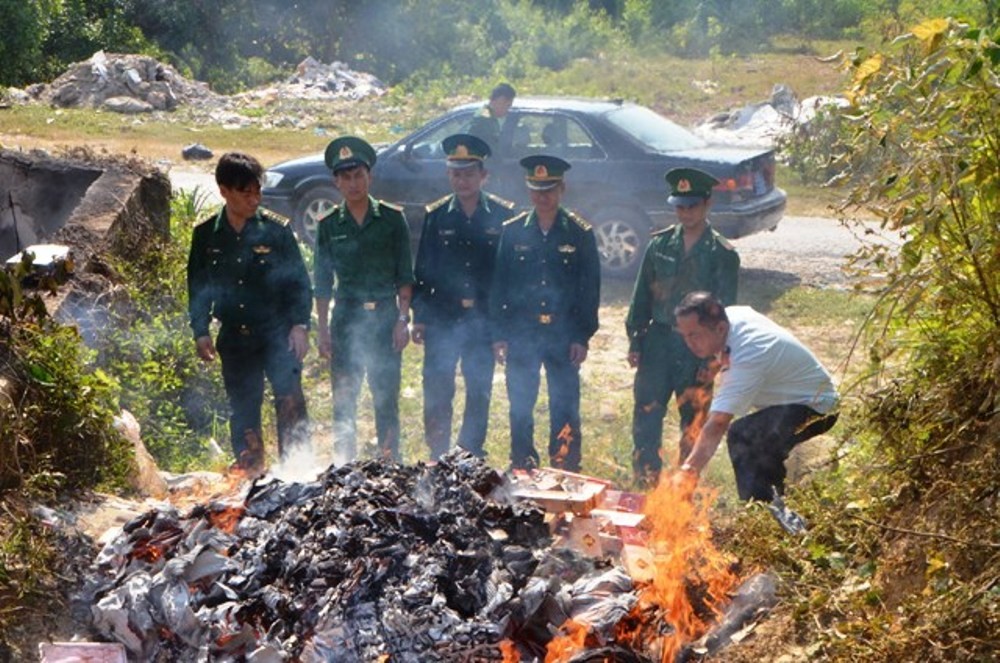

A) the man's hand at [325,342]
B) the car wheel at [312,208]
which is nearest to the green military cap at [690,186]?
the man's hand at [325,342]

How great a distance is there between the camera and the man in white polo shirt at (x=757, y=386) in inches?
233

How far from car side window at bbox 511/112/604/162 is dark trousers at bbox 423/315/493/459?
4.96 m

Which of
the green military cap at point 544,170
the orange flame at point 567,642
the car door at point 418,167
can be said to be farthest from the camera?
the car door at point 418,167

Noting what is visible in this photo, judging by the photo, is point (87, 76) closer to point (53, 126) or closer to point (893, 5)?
point (53, 126)

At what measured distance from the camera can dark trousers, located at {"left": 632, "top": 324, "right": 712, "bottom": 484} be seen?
6.97 metres

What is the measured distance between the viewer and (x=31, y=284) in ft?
20.7

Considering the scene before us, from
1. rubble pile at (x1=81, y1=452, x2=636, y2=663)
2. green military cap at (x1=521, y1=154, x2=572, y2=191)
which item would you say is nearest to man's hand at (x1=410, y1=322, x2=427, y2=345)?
green military cap at (x1=521, y1=154, x2=572, y2=191)

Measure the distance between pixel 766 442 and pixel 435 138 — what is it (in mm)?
7569

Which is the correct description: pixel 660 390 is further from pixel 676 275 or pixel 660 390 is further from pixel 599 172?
pixel 599 172

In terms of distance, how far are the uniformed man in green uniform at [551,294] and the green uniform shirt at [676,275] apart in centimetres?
33

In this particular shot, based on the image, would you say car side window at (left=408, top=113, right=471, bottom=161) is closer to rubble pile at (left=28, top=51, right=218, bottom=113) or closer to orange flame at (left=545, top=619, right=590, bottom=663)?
orange flame at (left=545, top=619, right=590, bottom=663)

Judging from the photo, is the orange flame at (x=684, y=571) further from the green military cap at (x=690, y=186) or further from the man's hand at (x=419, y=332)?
the man's hand at (x=419, y=332)

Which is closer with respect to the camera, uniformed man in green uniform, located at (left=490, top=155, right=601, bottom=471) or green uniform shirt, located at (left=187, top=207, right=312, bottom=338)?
green uniform shirt, located at (left=187, top=207, right=312, bottom=338)

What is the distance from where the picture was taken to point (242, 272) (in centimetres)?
682
